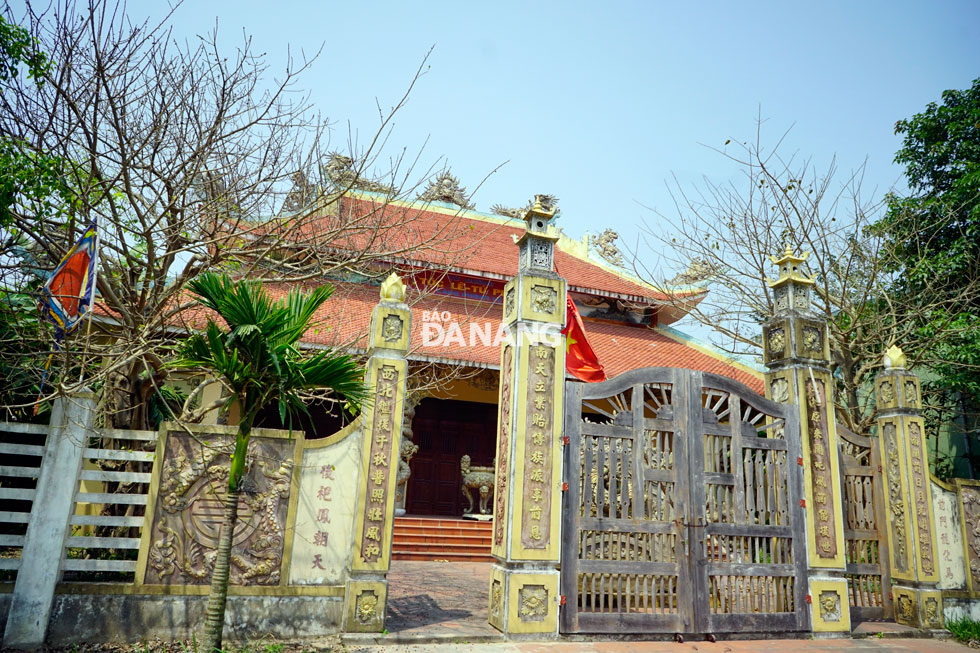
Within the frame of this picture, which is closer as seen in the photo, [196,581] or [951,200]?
[196,581]

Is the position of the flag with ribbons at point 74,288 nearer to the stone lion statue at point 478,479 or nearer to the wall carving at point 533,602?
the wall carving at point 533,602

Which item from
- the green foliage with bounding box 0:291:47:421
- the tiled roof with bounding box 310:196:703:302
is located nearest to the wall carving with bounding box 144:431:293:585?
the green foliage with bounding box 0:291:47:421

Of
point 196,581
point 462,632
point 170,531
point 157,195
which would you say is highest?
point 157,195

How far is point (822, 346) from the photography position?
21.7 feet

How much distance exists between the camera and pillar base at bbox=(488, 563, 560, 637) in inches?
201

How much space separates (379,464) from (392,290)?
149cm

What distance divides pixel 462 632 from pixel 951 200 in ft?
34.1

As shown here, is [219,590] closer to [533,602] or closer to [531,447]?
[533,602]

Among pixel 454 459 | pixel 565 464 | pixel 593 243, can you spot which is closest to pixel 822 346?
pixel 565 464

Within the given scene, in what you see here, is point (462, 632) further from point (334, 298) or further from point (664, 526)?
point (334, 298)

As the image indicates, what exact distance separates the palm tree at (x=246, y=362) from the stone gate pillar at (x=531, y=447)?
1.77 metres

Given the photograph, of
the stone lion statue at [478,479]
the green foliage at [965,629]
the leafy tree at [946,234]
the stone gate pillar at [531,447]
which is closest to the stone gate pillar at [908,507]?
the green foliage at [965,629]

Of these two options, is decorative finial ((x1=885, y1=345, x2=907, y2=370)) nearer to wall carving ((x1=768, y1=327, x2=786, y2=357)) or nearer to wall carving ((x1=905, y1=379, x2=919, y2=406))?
wall carving ((x1=905, y1=379, x2=919, y2=406))

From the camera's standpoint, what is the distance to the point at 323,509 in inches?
200
